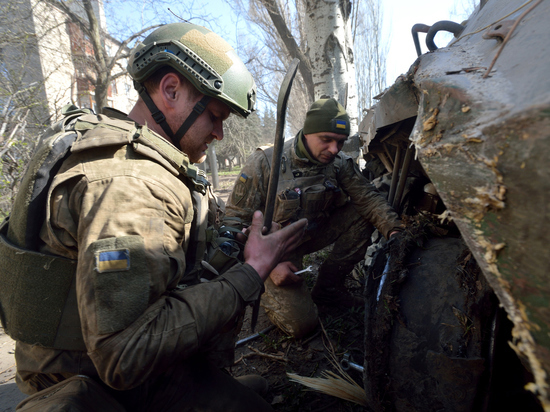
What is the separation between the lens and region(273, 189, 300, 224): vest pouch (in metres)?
3.02

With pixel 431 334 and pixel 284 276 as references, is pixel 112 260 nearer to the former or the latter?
pixel 431 334

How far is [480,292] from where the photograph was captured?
1.16 m

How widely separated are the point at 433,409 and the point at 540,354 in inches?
34.2

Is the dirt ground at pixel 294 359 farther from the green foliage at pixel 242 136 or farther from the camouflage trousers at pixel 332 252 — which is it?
the green foliage at pixel 242 136

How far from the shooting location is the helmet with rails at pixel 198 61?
152 cm

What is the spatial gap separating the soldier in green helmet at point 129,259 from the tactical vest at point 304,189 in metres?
1.42

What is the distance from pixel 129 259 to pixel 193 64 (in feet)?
3.26

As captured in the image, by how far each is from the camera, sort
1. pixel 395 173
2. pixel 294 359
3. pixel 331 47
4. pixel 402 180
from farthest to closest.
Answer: pixel 331 47, pixel 395 173, pixel 294 359, pixel 402 180

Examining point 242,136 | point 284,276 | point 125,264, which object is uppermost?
point 242,136

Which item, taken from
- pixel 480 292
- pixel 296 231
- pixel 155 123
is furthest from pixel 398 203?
pixel 155 123

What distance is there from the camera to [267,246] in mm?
1603

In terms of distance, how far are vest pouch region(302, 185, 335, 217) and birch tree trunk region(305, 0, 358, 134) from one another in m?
2.70

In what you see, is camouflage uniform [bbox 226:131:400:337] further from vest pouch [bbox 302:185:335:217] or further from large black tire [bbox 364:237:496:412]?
large black tire [bbox 364:237:496:412]

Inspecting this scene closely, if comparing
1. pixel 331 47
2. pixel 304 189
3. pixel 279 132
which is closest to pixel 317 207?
pixel 304 189
